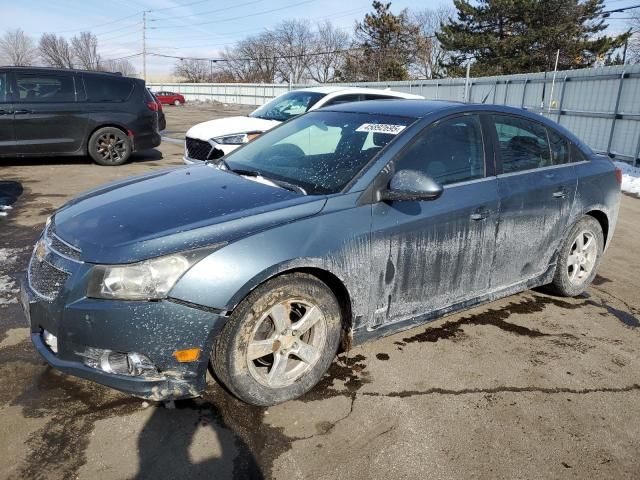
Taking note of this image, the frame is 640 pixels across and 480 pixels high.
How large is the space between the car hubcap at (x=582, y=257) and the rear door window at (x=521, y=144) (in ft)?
2.62

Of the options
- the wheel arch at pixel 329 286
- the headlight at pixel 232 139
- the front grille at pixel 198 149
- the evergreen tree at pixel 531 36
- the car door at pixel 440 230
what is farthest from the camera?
the evergreen tree at pixel 531 36

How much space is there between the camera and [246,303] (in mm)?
2566

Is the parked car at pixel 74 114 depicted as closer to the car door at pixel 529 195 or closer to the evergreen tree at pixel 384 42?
the car door at pixel 529 195

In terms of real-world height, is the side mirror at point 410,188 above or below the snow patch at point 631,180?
above

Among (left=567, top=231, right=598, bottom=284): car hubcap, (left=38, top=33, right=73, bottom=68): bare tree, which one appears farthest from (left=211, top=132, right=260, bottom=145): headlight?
(left=38, top=33, right=73, bottom=68): bare tree

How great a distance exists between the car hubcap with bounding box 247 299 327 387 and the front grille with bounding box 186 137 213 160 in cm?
517

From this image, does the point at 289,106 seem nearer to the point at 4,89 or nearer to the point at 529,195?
the point at 4,89

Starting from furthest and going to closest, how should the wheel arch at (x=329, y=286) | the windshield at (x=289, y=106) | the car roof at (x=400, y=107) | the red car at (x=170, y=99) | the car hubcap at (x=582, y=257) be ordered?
the red car at (x=170, y=99) < the windshield at (x=289, y=106) < the car hubcap at (x=582, y=257) < the car roof at (x=400, y=107) < the wheel arch at (x=329, y=286)

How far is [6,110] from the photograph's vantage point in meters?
9.05

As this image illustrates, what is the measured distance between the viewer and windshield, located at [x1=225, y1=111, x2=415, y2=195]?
3.15 metres

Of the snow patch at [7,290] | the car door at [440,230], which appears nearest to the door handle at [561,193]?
the car door at [440,230]

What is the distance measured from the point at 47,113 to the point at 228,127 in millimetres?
3851

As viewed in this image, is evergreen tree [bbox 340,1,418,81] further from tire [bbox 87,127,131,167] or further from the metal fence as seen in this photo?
tire [bbox 87,127,131,167]

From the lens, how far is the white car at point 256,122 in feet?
24.5
